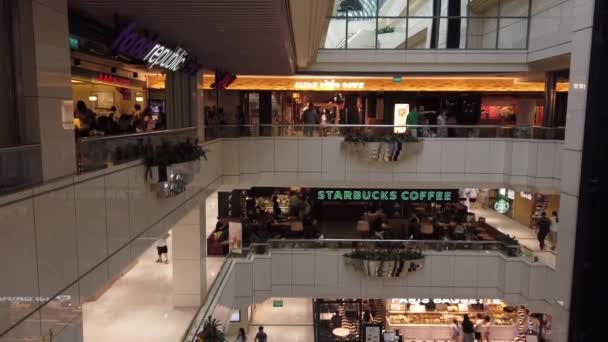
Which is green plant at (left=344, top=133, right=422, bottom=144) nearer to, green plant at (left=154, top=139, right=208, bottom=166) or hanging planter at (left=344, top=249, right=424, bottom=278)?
hanging planter at (left=344, top=249, right=424, bottom=278)

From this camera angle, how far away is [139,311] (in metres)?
10.0

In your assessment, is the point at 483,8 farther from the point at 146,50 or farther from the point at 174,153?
the point at 174,153

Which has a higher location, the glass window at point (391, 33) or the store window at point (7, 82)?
the glass window at point (391, 33)

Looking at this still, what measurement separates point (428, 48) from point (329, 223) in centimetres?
740

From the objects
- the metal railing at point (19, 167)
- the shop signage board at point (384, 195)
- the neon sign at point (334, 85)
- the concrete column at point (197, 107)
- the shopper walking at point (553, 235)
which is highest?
the neon sign at point (334, 85)

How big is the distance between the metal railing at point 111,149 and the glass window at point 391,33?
31.0ft

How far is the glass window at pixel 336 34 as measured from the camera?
14.6 meters

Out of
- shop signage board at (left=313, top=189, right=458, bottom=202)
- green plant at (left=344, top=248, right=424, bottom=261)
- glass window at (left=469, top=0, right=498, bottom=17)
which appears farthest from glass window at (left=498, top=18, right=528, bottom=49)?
green plant at (left=344, top=248, right=424, bottom=261)

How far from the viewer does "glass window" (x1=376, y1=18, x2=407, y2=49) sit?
1458 cm

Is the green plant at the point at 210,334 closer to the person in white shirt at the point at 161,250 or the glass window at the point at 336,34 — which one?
the person in white shirt at the point at 161,250

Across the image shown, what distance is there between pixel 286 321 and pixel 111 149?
43.6 feet

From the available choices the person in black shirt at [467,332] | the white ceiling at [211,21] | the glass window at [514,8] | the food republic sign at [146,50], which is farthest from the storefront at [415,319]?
the food republic sign at [146,50]

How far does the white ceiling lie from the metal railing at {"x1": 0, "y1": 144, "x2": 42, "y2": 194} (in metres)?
2.32

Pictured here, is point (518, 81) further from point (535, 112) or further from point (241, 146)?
point (241, 146)
